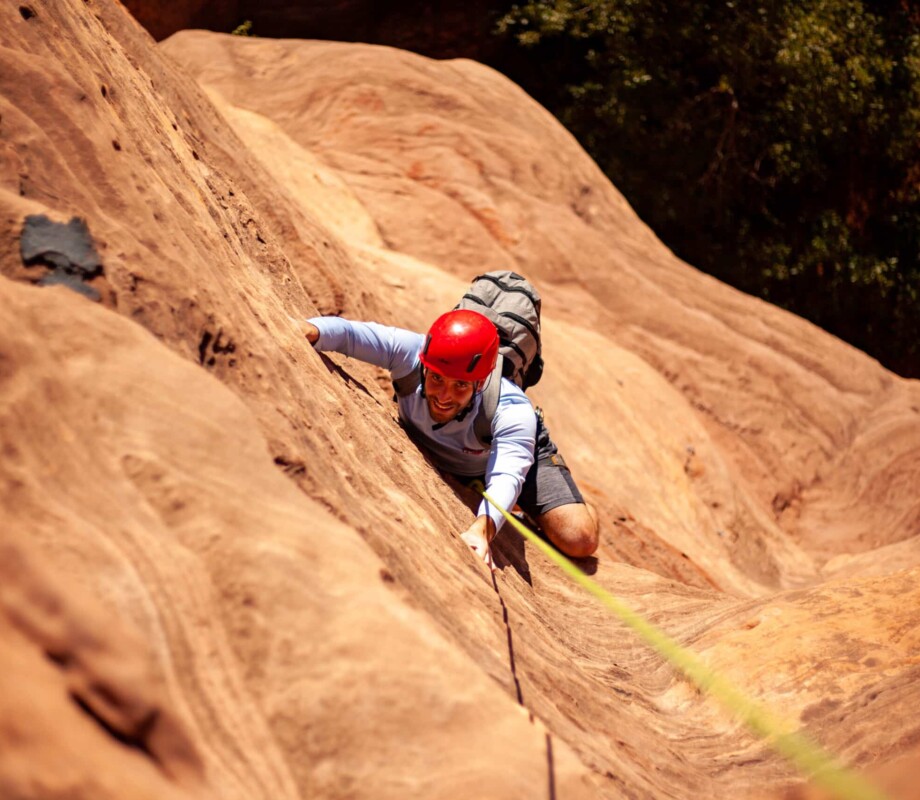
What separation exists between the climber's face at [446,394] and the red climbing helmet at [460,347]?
0.16 ft

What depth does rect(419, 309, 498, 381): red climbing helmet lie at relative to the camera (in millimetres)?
4047

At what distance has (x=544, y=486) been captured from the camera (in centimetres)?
533

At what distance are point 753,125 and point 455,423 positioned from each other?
1412 centimetres

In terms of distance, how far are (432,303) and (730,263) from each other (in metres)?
11.2

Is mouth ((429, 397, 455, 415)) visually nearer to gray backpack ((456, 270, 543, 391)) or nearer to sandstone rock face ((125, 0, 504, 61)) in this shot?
gray backpack ((456, 270, 543, 391))

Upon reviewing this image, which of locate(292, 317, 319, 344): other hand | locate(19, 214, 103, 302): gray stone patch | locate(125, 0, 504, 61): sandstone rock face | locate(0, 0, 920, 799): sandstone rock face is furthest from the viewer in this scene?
locate(125, 0, 504, 61): sandstone rock face

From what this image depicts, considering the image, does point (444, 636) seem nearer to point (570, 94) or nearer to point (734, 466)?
point (734, 466)

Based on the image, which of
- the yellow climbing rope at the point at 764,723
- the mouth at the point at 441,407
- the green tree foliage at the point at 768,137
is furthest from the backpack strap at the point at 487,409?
the green tree foliage at the point at 768,137

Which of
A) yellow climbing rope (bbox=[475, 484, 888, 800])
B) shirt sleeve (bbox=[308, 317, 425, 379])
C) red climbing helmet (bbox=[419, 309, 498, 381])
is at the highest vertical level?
→ red climbing helmet (bbox=[419, 309, 498, 381])

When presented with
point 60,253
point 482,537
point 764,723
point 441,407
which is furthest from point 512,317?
point 60,253

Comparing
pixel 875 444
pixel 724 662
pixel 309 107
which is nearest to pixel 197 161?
pixel 724 662

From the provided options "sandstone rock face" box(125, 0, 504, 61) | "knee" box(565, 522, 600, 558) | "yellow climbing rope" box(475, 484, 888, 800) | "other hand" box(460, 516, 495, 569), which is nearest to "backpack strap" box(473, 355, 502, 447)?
"yellow climbing rope" box(475, 484, 888, 800)

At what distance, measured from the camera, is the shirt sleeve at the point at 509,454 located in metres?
4.09

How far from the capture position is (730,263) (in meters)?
17.4
